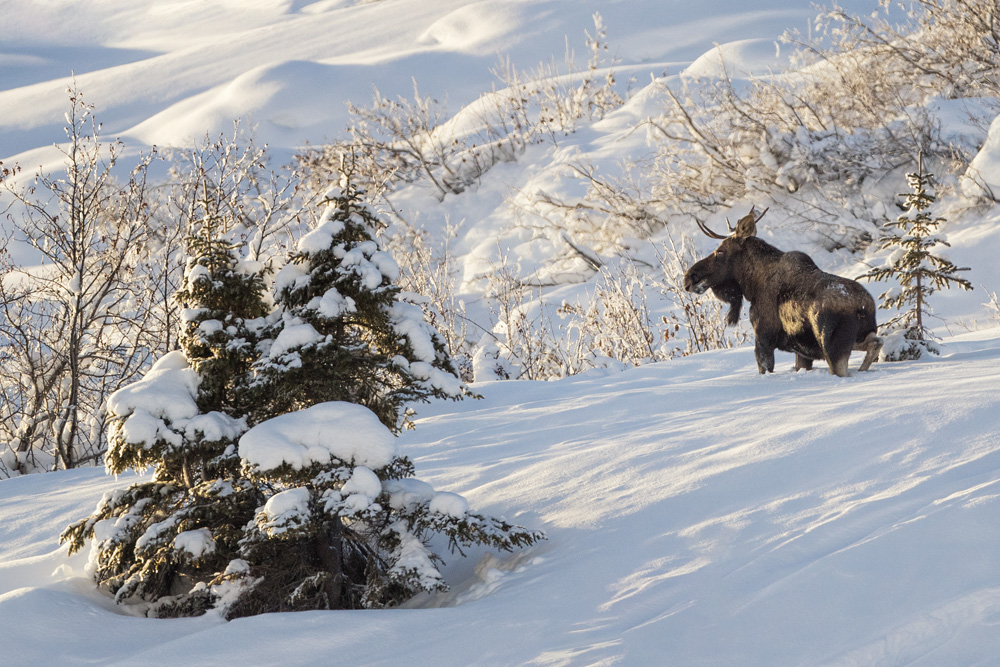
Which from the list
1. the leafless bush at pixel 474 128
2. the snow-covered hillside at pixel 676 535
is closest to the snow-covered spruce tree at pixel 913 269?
the snow-covered hillside at pixel 676 535

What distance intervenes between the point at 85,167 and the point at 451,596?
6552 millimetres

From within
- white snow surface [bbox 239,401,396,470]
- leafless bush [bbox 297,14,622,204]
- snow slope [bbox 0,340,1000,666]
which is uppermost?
leafless bush [bbox 297,14,622,204]

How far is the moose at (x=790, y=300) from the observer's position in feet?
15.1

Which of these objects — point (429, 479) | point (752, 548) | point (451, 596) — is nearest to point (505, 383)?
point (429, 479)

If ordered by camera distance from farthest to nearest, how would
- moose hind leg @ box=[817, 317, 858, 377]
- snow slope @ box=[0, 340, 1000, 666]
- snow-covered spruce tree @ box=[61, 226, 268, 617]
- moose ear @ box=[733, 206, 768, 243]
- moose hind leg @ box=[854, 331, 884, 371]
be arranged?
moose ear @ box=[733, 206, 768, 243], moose hind leg @ box=[854, 331, 884, 371], moose hind leg @ box=[817, 317, 858, 377], snow-covered spruce tree @ box=[61, 226, 268, 617], snow slope @ box=[0, 340, 1000, 666]

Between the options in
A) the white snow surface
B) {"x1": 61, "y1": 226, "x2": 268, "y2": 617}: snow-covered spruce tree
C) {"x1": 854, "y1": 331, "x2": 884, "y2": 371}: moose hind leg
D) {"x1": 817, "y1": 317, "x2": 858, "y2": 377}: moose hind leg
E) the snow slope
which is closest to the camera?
the snow slope

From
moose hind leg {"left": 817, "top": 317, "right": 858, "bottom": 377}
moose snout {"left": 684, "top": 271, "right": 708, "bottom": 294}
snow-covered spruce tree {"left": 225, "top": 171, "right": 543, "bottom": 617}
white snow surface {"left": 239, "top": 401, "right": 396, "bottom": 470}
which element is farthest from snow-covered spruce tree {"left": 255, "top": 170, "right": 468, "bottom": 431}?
moose hind leg {"left": 817, "top": 317, "right": 858, "bottom": 377}

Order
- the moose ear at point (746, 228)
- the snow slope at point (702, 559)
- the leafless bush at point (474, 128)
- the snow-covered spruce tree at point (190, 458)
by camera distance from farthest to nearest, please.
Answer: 1. the leafless bush at point (474, 128)
2. the moose ear at point (746, 228)
3. the snow-covered spruce tree at point (190, 458)
4. the snow slope at point (702, 559)

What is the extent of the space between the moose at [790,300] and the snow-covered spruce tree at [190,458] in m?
2.54

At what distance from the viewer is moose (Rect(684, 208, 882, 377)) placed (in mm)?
4613

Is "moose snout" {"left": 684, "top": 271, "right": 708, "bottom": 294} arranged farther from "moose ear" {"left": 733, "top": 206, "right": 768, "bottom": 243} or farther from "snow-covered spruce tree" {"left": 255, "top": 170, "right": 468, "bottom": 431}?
"snow-covered spruce tree" {"left": 255, "top": 170, "right": 468, "bottom": 431}

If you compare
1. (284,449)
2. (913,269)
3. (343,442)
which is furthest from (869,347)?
(284,449)

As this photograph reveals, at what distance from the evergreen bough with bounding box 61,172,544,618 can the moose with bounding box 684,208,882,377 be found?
208 cm

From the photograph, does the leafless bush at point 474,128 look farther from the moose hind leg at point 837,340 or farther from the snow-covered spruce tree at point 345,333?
the snow-covered spruce tree at point 345,333
